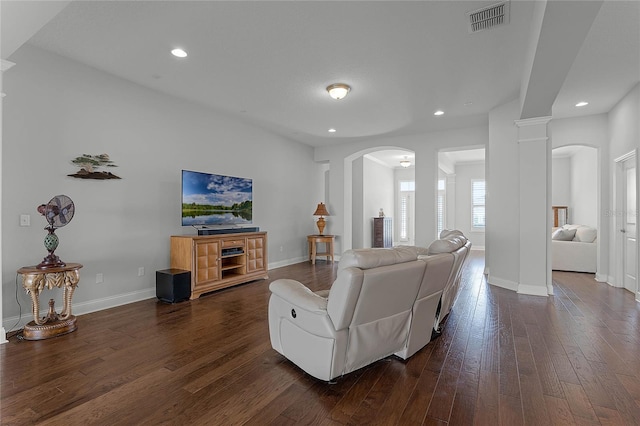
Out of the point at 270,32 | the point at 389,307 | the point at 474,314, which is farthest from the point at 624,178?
the point at 270,32

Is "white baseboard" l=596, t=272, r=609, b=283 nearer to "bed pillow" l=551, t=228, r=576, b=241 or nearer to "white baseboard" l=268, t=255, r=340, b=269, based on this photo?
"bed pillow" l=551, t=228, r=576, b=241

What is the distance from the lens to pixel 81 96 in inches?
150

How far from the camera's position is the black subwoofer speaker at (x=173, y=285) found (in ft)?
13.8

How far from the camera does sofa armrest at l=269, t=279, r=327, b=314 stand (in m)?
2.18

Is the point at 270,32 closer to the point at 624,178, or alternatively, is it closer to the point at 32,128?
the point at 32,128

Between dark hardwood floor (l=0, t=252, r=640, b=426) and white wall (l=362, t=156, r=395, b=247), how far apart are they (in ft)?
20.9

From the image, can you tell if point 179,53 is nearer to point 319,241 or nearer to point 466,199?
point 319,241

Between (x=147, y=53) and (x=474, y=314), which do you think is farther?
(x=474, y=314)

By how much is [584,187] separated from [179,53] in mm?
9501

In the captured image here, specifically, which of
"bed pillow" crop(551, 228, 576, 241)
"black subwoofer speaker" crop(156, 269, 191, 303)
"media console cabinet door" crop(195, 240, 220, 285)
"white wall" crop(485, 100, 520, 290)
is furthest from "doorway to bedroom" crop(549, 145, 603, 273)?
"black subwoofer speaker" crop(156, 269, 191, 303)

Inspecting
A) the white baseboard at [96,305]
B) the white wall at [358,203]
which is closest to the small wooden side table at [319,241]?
the white wall at [358,203]

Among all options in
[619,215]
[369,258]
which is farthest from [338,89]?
[619,215]

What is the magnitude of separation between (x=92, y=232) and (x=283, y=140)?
4298 millimetres

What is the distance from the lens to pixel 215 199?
17.1 feet
